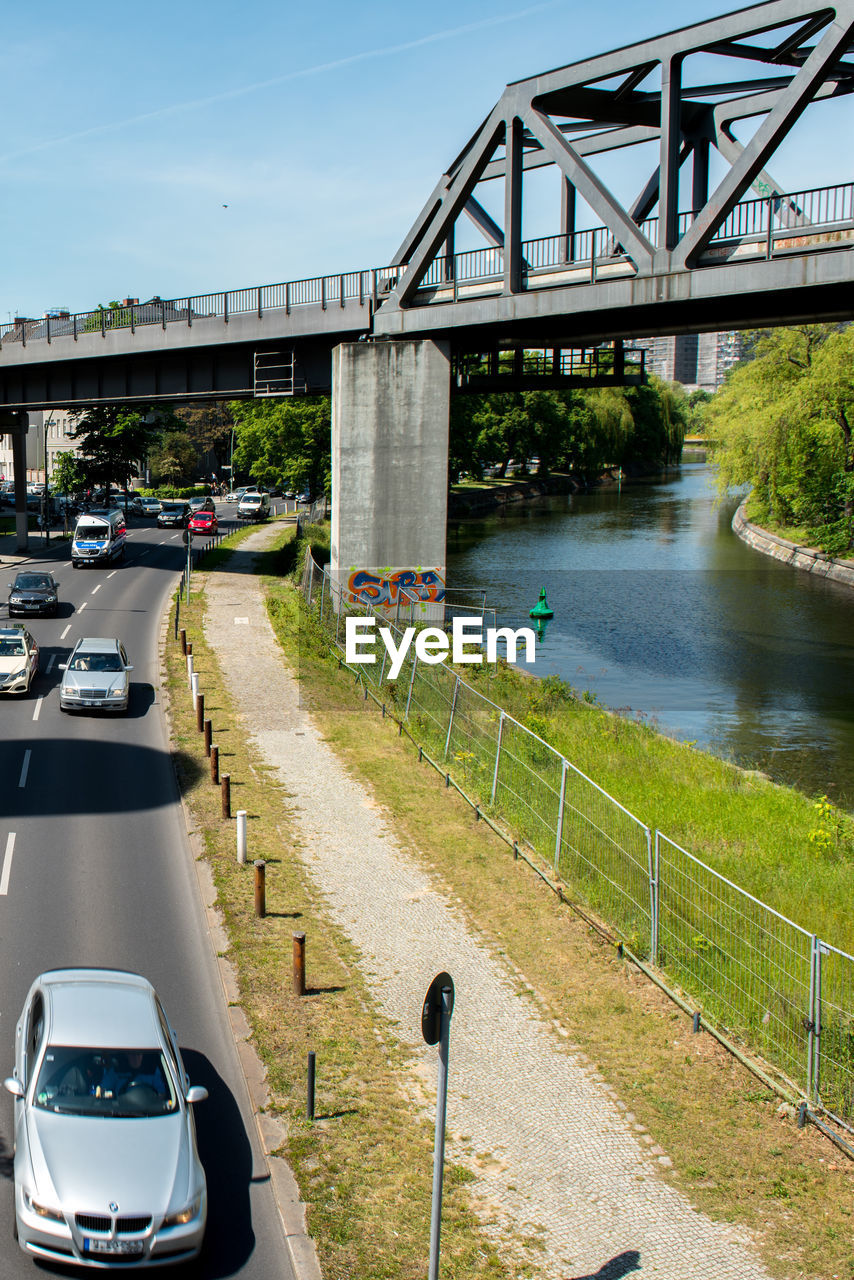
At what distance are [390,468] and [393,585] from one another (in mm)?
3436

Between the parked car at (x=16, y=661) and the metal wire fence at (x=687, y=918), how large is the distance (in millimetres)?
10973

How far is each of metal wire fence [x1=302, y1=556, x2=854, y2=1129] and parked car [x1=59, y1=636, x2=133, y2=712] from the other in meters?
8.26

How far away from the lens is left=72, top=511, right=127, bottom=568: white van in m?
52.2

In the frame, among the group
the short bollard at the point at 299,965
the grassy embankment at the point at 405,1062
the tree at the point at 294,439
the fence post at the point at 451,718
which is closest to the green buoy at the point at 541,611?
the fence post at the point at 451,718

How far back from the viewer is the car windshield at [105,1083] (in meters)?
9.45

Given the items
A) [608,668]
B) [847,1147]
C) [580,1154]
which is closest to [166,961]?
[580,1154]

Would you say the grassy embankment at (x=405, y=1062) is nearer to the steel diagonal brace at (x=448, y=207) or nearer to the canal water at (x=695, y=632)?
the canal water at (x=695, y=632)

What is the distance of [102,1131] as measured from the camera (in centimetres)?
917

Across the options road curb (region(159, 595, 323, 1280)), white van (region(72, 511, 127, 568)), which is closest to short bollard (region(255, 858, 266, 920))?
road curb (region(159, 595, 323, 1280))

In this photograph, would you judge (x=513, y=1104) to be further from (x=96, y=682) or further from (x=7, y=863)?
(x=96, y=682)

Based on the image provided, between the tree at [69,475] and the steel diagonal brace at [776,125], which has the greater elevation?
the steel diagonal brace at [776,125]

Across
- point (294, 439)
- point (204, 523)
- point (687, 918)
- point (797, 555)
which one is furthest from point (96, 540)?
point (687, 918)

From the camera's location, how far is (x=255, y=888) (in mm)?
15328

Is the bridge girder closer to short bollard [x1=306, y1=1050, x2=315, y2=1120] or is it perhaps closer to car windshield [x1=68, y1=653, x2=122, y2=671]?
car windshield [x1=68, y1=653, x2=122, y2=671]
